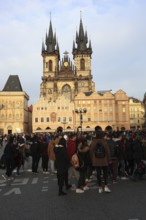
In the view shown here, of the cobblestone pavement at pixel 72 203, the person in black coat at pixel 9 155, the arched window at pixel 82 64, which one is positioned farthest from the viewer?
the arched window at pixel 82 64

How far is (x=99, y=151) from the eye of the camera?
27.3 feet

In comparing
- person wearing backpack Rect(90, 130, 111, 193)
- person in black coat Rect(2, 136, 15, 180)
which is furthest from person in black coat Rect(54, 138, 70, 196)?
person in black coat Rect(2, 136, 15, 180)

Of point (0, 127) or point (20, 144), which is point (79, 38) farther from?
point (20, 144)

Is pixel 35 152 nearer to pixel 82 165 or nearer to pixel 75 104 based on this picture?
pixel 82 165

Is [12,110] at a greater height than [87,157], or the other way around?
[12,110]

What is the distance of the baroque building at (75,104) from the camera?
78.6 metres

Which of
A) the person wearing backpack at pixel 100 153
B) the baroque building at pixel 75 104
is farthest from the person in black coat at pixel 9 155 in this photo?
the baroque building at pixel 75 104

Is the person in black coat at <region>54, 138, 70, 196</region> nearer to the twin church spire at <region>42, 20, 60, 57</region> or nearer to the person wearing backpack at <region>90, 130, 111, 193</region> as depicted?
the person wearing backpack at <region>90, 130, 111, 193</region>

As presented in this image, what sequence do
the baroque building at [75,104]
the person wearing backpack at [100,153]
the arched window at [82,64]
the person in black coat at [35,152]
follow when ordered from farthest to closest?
the arched window at [82,64], the baroque building at [75,104], the person in black coat at [35,152], the person wearing backpack at [100,153]

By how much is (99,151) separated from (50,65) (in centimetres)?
8201

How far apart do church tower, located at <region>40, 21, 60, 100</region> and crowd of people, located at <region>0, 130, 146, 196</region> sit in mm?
69647

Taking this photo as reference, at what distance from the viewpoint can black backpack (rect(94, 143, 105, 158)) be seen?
830 centimetres

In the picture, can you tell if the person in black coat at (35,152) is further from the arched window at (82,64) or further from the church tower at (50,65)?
the arched window at (82,64)

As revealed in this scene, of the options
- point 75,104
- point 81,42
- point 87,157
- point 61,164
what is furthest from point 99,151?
point 81,42
